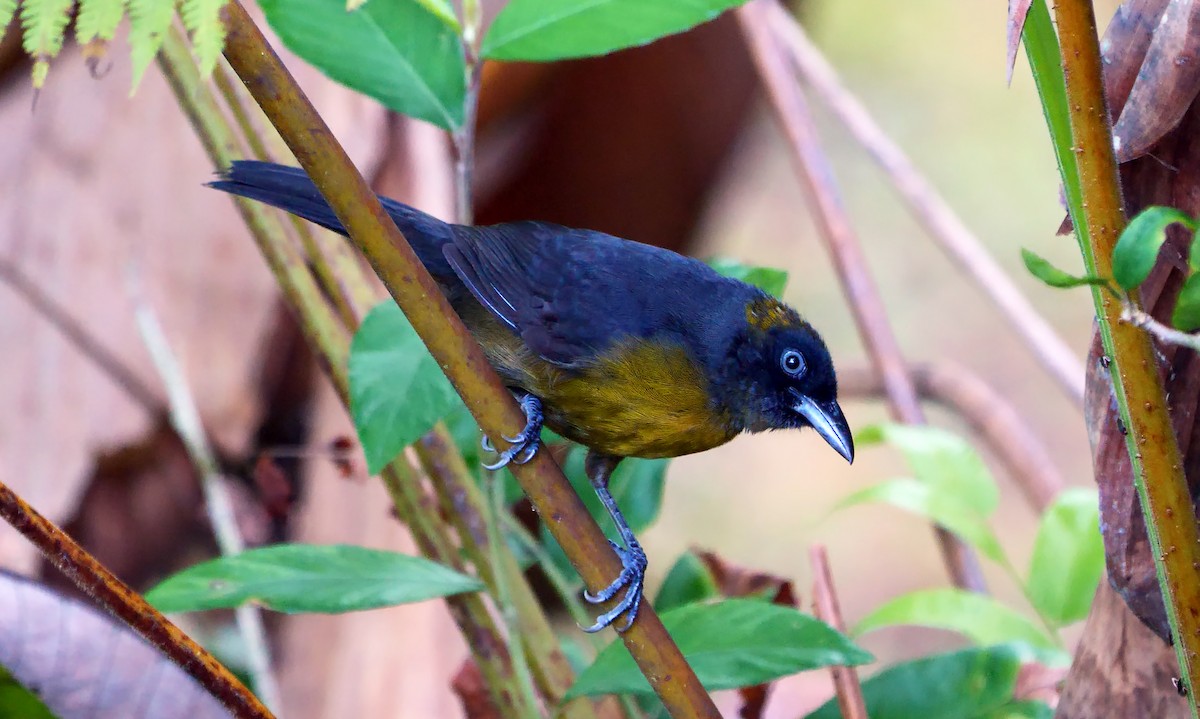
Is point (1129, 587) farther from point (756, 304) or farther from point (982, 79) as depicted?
point (982, 79)

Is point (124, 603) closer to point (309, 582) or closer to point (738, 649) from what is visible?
point (309, 582)

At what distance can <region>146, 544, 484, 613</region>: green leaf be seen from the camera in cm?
118

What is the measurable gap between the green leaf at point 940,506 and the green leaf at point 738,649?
631mm

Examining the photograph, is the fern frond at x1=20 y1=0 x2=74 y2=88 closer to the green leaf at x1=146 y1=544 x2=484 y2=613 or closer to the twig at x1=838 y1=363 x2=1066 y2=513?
the green leaf at x1=146 y1=544 x2=484 y2=613

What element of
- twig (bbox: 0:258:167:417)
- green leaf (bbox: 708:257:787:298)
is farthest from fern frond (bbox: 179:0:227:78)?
twig (bbox: 0:258:167:417)

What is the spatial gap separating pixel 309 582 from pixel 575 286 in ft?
2.54

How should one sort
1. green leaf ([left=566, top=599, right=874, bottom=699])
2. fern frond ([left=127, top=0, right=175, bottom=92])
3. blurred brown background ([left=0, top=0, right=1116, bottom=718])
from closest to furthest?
fern frond ([left=127, top=0, right=175, bottom=92]) → green leaf ([left=566, top=599, right=874, bottom=699]) → blurred brown background ([left=0, top=0, right=1116, bottom=718])

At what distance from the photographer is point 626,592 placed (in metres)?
1.36

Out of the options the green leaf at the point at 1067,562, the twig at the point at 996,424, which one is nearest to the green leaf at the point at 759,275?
the green leaf at the point at 1067,562

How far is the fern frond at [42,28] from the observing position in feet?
2.24

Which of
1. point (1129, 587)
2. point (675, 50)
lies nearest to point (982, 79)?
point (675, 50)

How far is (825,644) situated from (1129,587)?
0.94 feet

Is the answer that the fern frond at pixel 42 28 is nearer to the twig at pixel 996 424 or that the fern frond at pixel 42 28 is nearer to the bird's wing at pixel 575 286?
the bird's wing at pixel 575 286

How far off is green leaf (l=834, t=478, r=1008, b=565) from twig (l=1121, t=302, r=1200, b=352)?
1011 millimetres
